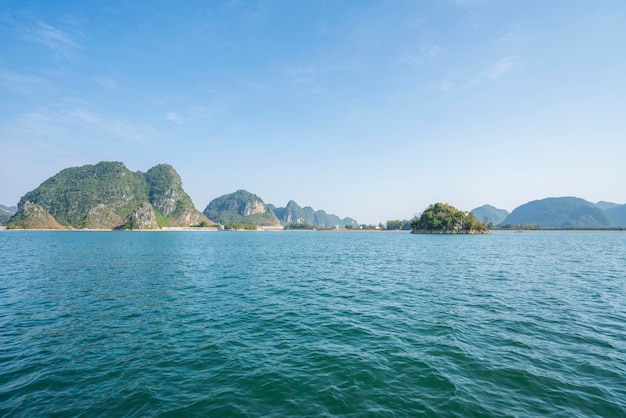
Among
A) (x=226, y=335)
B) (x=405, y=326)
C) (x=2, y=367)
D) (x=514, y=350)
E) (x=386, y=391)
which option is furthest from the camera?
(x=405, y=326)

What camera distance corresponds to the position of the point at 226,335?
19.1 metres

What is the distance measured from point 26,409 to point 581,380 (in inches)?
975

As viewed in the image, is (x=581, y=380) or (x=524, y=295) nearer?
(x=581, y=380)

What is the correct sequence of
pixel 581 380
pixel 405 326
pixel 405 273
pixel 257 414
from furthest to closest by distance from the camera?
pixel 405 273 → pixel 405 326 → pixel 581 380 → pixel 257 414

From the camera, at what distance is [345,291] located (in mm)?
32719

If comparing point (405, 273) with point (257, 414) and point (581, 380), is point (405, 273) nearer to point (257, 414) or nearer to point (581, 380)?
point (581, 380)

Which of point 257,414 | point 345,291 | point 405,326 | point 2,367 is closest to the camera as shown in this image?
point 257,414

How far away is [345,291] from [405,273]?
16.9 metres

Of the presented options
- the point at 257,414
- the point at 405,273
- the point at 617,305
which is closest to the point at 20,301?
the point at 257,414

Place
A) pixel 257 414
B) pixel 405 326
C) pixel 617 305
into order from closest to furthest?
pixel 257 414 → pixel 405 326 → pixel 617 305

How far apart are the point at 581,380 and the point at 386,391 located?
975 centimetres

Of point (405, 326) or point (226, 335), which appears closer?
point (226, 335)

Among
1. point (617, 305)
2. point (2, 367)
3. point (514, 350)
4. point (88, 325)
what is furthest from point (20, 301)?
point (617, 305)

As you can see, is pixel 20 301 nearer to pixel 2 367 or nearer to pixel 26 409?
pixel 2 367
